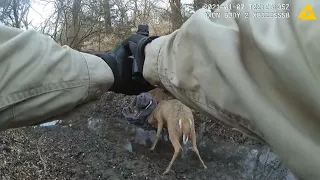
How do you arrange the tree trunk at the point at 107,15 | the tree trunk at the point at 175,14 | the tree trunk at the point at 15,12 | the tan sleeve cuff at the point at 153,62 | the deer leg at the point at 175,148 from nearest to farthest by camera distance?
the tan sleeve cuff at the point at 153,62 → the deer leg at the point at 175,148 → the tree trunk at the point at 15,12 → the tree trunk at the point at 175,14 → the tree trunk at the point at 107,15

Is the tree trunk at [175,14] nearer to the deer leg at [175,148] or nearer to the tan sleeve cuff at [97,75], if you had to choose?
the deer leg at [175,148]

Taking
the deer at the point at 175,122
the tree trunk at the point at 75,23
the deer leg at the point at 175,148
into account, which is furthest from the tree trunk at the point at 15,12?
the deer leg at the point at 175,148

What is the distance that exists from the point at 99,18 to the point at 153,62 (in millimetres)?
7160

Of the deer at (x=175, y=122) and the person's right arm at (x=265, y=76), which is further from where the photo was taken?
the deer at (x=175, y=122)

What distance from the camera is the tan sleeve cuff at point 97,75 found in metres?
1.19

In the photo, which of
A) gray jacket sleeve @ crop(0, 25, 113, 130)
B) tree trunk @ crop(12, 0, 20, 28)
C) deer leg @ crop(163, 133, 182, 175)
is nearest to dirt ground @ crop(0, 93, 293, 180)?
deer leg @ crop(163, 133, 182, 175)

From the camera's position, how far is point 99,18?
8.11 meters

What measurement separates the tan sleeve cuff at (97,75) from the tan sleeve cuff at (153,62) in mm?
127

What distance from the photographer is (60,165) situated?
4.40 meters

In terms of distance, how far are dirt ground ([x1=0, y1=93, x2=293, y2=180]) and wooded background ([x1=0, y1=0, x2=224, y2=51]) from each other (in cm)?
189

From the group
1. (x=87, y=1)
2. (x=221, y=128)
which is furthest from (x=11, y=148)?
(x=87, y=1)

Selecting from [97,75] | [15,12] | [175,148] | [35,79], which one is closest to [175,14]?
[15,12]
